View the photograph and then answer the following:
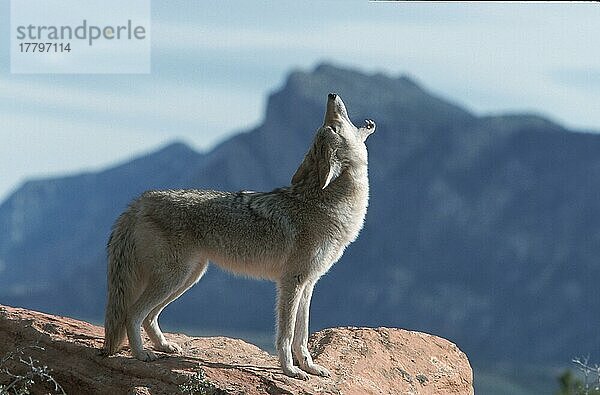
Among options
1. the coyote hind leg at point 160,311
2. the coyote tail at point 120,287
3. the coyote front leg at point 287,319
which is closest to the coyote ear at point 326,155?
the coyote front leg at point 287,319

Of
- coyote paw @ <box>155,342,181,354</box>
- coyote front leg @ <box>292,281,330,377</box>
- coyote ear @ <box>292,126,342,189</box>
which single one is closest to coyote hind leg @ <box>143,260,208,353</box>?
coyote paw @ <box>155,342,181,354</box>

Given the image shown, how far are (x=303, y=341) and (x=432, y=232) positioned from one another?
14350 cm

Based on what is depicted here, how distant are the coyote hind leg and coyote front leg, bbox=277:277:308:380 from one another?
0.86 m

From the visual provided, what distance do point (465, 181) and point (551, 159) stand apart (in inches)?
482

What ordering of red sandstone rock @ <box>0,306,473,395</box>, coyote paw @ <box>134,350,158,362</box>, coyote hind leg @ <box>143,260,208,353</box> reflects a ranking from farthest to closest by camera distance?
coyote hind leg @ <box>143,260,208,353</box>
coyote paw @ <box>134,350,158,362</box>
red sandstone rock @ <box>0,306,473,395</box>

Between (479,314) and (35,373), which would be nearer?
(35,373)

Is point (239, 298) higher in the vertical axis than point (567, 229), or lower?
lower

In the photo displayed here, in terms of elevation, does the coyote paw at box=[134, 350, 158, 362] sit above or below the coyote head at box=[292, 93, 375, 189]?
below

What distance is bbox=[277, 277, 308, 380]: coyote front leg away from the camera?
390 inches

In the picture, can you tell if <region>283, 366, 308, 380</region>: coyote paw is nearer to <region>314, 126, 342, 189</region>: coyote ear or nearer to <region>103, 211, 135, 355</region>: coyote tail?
<region>103, 211, 135, 355</region>: coyote tail

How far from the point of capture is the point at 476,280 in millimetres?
146125

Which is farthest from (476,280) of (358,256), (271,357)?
(271,357)

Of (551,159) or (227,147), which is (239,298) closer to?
(227,147)

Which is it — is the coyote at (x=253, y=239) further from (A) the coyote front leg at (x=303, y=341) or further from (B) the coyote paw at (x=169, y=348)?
(B) the coyote paw at (x=169, y=348)
